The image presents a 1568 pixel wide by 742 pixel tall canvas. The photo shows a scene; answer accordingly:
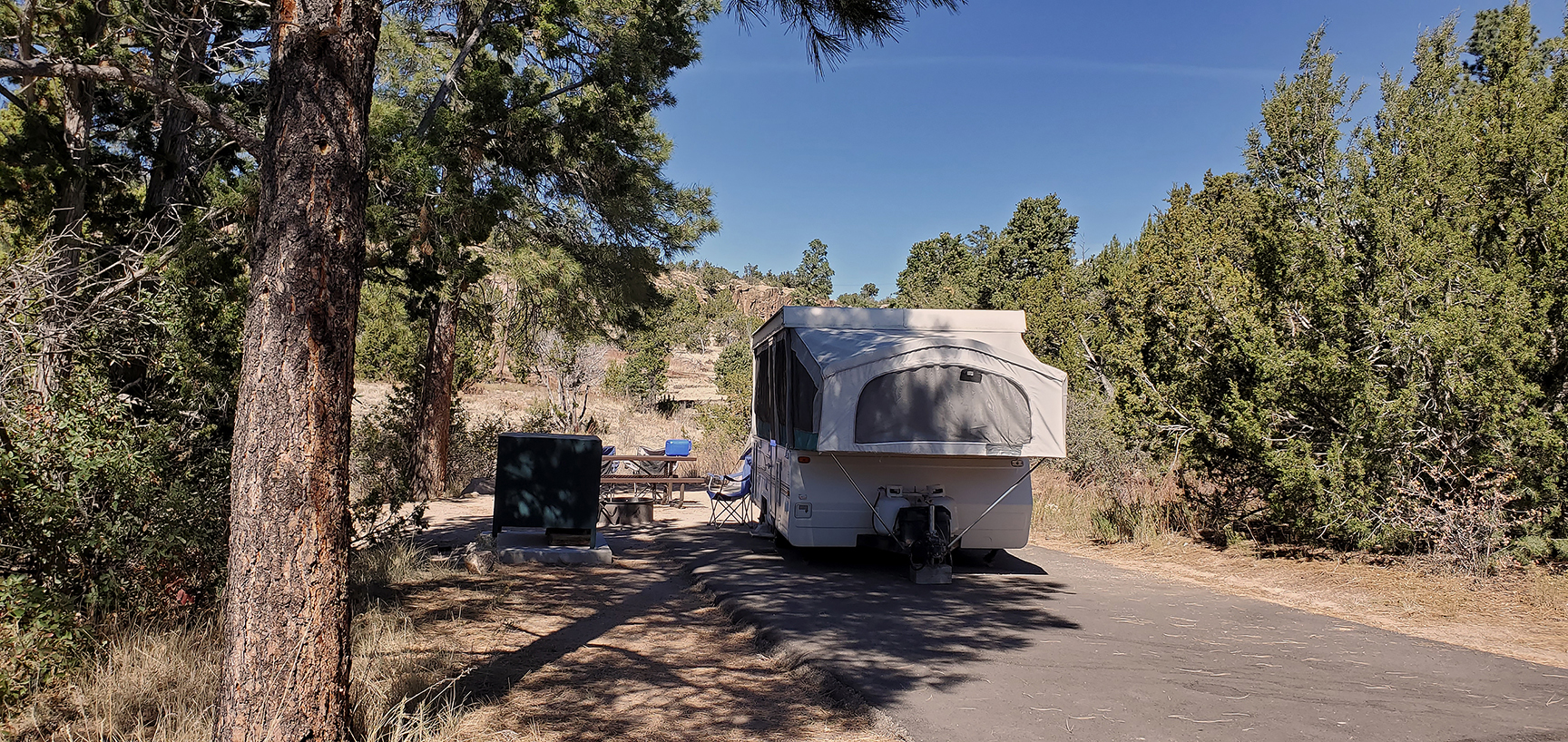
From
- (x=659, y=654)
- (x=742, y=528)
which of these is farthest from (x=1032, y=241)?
(x=659, y=654)

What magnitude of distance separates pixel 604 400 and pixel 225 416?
90.8 ft

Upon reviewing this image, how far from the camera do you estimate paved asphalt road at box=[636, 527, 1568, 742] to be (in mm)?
4562

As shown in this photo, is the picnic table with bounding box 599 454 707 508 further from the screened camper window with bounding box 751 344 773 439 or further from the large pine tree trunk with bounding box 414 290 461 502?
the screened camper window with bounding box 751 344 773 439

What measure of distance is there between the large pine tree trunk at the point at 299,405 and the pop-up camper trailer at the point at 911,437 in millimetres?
4899

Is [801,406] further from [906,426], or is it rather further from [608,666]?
[608,666]

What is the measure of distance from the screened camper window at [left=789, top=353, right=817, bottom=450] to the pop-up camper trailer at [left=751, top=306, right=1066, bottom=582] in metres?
0.02

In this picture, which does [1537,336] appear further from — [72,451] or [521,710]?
[72,451]

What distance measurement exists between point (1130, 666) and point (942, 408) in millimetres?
3141

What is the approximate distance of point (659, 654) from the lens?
6074 millimetres

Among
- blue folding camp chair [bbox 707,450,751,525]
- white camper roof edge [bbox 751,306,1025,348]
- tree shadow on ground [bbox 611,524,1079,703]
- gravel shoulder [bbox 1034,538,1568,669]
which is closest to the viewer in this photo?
tree shadow on ground [bbox 611,524,1079,703]

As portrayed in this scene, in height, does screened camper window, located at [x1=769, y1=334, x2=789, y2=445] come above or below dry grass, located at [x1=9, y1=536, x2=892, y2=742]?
above

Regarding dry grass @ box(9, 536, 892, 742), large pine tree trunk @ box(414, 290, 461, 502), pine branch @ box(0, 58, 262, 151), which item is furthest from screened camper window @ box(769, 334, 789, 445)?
large pine tree trunk @ box(414, 290, 461, 502)

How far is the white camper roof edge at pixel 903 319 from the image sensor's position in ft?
32.5

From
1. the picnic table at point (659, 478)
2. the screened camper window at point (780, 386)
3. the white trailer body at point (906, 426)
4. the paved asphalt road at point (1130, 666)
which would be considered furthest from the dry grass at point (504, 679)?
the picnic table at point (659, 478)
